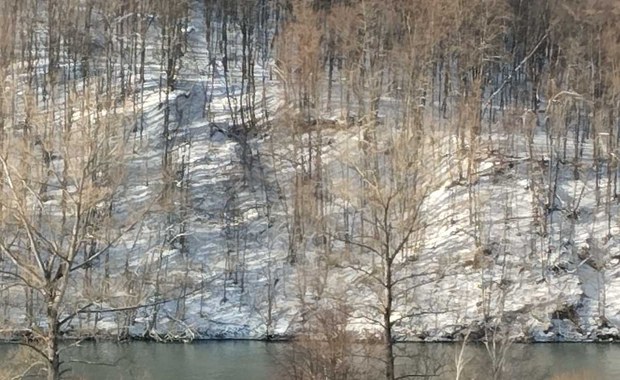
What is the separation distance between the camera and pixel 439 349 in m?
31.9

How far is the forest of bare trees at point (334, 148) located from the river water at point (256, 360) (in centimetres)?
134

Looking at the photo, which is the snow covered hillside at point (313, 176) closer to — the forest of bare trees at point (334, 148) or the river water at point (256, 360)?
the forest of bare trees at point (334, 148)

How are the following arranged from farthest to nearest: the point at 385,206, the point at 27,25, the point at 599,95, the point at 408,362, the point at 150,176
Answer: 1. the point at 27,25
2. the point at 599,95
3. the point at 150,176
4. the point at 408,362
5. the point at 385,206

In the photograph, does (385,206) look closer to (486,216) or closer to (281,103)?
(486,216)

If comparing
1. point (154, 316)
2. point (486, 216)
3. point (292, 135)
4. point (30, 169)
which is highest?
point (30, 169)

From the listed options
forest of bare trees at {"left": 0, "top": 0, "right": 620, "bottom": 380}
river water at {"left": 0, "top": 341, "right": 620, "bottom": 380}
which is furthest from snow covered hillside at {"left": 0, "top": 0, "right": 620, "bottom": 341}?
river water at {"left": 0, "top": 341, "right": 620, "bottom": 380}

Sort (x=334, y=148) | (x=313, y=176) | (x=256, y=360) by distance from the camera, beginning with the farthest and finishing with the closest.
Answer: (x=334, y=148), (x=313, y=176), (x=256, y=360)

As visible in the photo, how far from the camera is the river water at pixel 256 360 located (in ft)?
82.4

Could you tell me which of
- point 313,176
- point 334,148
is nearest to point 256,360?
point 313,176

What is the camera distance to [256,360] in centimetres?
3019

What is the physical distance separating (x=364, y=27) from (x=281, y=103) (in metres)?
7.20

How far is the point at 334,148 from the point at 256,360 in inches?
743

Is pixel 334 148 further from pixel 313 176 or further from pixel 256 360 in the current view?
pixel 256 360

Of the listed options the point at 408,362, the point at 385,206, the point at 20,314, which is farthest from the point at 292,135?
the point at 385,206
